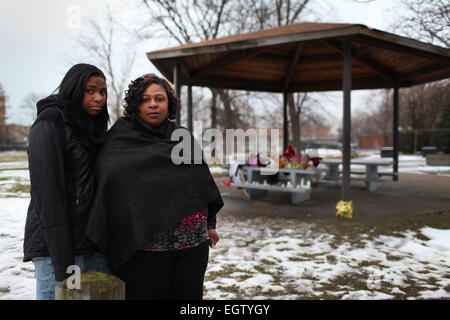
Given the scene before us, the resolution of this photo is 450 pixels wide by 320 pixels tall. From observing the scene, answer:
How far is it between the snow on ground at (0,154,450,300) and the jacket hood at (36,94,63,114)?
218cm

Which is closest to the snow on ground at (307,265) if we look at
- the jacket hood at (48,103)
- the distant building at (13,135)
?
the jacket hood at (48,103)

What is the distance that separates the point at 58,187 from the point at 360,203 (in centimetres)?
663

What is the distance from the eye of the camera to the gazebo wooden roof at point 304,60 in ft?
18.2

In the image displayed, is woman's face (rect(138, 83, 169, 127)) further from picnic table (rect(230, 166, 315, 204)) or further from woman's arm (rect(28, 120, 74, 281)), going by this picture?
picnic table (rect(230, 166, 315, 204))

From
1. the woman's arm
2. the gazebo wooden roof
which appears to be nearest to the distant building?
the gazebo wooden roof

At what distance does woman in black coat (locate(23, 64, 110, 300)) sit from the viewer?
4.54 ft

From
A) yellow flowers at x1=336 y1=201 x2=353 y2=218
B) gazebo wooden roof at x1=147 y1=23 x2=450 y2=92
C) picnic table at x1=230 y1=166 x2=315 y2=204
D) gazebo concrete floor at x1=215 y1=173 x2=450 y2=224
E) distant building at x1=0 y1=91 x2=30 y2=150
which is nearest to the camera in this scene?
gazebo wooden roof at x1=147 y1=23 x2=450 y2=92

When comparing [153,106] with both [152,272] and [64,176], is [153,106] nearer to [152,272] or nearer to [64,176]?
[64,176]

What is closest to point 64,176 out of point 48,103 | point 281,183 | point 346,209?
point 48,103

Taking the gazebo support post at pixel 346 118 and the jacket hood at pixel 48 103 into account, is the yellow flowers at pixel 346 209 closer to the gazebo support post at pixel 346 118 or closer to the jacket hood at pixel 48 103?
the gazebo support post at pixel 346 118

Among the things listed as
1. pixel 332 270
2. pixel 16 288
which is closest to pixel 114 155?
pixel 16 288

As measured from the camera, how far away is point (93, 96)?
63.1 inches

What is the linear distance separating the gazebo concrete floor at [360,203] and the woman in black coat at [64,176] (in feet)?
15.7
